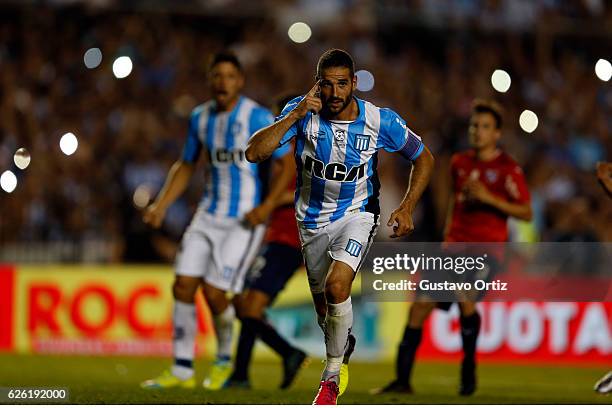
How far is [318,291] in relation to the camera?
310 inches

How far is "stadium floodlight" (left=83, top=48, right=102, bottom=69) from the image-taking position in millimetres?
17406

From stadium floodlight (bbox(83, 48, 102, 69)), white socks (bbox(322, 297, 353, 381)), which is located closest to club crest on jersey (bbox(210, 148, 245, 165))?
white socks (bbox(322, 297, 353, 381))

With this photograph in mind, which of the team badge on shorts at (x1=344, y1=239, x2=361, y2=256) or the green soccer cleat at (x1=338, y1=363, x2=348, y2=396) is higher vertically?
the team badge on shorts at (x1=344, y1=239, x2=361, y2=256)

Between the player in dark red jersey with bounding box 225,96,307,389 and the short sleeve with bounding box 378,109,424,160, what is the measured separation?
2.18 meters

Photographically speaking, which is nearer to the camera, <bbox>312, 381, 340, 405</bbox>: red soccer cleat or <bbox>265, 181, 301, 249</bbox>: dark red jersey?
<bbox>312, 381, 340, 405</bbox>: red soccer cleat

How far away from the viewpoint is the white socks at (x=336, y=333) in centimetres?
742

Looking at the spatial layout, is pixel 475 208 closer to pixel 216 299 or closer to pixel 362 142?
pixel 216 299

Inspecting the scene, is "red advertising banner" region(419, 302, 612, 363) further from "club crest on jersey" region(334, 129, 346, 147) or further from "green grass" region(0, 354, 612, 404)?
"club crest on jersey" region(334, 129, 346, 147)

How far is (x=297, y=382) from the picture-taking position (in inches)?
445

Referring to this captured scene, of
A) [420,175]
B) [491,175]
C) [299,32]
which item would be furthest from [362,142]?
[299,32]

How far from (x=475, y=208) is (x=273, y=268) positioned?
1.80 m

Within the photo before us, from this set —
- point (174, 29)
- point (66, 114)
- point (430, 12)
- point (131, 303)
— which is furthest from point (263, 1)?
point (131, 303)

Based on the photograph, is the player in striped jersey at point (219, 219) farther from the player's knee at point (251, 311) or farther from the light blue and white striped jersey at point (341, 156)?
the light blue and white striped jersey at point (341, 156)
